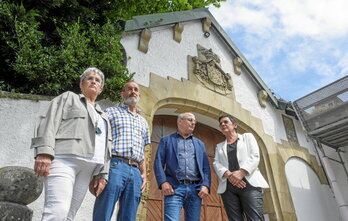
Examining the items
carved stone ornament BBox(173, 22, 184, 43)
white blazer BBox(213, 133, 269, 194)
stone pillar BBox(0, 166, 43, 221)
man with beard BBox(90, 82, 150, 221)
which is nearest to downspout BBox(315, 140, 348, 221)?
carved stone ornament BBox(173, 22, 184, 43)

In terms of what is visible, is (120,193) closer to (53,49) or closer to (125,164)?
(125,164)

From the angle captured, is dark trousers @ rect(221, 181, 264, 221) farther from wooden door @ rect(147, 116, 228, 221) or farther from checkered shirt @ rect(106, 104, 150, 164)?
wooden door @ rect(147, 116, 228, 221)

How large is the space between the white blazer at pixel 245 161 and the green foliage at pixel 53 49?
1797 millimetres

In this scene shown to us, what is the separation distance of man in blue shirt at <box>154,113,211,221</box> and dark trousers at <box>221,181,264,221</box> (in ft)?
0.92

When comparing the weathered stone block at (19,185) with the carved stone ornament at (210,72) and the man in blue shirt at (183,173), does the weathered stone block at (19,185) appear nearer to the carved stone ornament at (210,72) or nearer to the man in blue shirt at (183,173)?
the man in blue shirt at (183,173)

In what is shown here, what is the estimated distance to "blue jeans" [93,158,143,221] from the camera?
2.47 meters

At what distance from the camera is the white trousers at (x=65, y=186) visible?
6.54 ft

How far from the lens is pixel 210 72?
21.5ft

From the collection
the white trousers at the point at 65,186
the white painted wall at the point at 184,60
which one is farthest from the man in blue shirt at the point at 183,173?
the white painted wall at the point at 184,60

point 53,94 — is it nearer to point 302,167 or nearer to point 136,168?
point 136,168

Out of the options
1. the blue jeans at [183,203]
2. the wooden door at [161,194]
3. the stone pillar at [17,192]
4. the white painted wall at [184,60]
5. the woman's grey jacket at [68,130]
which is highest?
the white painted wall at [184,60]

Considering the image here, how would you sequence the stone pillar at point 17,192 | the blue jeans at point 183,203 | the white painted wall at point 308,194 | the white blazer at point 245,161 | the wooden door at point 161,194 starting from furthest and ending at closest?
the white painted wall at point 308,194, the wooden door at point 161,194, the white blazer at point 245,161, the blue jeans at point 183,203, the stone pillar at point 17,192

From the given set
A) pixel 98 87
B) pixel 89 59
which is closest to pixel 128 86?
pixel 98 87

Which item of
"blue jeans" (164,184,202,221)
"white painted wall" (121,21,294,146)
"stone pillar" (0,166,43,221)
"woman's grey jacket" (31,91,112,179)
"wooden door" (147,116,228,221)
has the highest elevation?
"white painted wall" (121,21,294,146)
